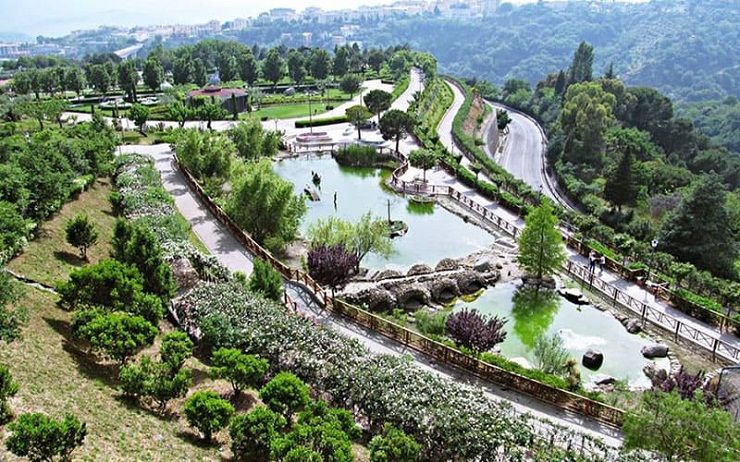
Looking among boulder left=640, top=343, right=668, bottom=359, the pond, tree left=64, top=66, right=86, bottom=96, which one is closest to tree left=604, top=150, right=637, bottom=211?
the pond

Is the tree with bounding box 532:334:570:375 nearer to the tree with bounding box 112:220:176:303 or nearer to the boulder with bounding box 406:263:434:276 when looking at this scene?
the boulder with bounding box 406:263:434:276

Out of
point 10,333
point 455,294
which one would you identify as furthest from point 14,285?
point 455,294

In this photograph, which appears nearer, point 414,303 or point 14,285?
point 14,285

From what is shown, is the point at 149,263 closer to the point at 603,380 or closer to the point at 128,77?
the point at 603,380

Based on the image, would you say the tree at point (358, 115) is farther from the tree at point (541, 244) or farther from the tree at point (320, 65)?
the tree at point (320, 65)

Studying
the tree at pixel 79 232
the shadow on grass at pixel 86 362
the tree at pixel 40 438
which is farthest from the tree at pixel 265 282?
the tree at pixel 40 438

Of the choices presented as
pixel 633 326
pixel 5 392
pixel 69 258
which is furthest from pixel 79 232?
pixel 633 326

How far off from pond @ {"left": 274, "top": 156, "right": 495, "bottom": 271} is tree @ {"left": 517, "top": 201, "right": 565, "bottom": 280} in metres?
4.83

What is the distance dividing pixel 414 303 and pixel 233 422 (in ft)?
45.3

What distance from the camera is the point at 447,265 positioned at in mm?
29344

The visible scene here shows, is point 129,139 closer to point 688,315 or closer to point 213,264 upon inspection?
point 213,264

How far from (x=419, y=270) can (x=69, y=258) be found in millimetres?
15320

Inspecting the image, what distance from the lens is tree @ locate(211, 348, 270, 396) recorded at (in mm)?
15773

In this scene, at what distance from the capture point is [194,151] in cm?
3888
